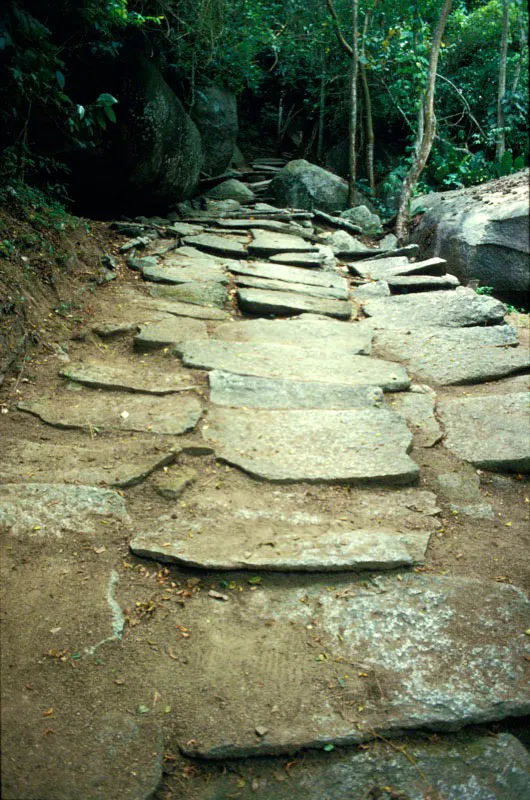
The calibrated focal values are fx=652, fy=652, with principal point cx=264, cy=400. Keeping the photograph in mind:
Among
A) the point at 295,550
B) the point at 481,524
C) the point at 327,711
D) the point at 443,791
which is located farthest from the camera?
the point at 481,524

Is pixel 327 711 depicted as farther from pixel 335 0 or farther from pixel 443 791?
pixel 335 0

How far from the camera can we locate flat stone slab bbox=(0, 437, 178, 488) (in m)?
2.19

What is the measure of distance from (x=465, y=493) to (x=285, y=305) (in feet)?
6.87

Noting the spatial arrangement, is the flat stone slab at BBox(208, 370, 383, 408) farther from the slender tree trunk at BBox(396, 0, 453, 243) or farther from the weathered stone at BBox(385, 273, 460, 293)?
the weathered stone at BBox(385, 273, 460, 293)

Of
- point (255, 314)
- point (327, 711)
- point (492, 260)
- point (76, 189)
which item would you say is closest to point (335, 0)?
point (492, 260)

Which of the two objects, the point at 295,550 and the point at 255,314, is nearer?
the point at 295,550

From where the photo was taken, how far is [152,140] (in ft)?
19.4

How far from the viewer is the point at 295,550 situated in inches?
76.8

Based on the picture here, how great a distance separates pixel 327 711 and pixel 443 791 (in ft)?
0.93

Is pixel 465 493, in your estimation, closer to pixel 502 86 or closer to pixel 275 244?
pixel 502 86

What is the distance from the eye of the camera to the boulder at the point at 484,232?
1.09 meters

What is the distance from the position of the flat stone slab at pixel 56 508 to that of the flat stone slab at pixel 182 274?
8.60ft

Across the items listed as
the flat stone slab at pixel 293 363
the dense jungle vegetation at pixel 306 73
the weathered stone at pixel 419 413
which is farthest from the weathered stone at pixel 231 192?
the weathered stone at pixel 419 413

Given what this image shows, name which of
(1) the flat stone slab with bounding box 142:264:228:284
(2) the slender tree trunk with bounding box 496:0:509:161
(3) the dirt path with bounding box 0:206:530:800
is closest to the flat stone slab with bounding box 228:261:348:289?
(1) the flat stone slab with bounding box 142:264:228:284
